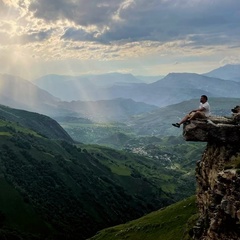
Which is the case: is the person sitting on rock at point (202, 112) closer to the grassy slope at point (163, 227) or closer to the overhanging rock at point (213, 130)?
the overhanging rock at point (213, 130)

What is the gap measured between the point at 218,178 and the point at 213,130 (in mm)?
9392

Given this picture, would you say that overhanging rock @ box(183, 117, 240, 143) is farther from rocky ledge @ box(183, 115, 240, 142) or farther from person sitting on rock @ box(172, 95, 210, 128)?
person sitting on rock @ box(172, 95, 210, 128)

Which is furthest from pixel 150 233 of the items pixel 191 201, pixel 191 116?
pixel 191 116

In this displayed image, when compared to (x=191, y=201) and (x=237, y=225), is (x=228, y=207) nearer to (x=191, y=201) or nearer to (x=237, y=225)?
(x=237, y=225)

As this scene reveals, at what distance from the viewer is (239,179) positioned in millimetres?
38938

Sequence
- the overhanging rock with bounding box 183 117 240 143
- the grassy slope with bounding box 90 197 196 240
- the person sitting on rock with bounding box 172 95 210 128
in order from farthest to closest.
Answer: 1. the grassy slope with bounding box 90 197 196 240
2. the person sitting on rock with bounding box 172 95 210 128
3. the overhanging rock with bounding box 183 117 240 143

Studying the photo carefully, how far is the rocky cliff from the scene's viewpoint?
128 feet

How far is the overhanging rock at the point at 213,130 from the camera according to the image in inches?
1921

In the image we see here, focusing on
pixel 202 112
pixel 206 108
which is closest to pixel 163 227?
pixel 202 112

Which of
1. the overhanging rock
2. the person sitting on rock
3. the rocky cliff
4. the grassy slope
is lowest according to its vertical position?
the grassy slope

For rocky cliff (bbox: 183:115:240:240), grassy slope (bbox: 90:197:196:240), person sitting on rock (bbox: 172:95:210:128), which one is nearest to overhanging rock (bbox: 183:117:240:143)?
rocky cliff (bbox: 183:115:240:240)

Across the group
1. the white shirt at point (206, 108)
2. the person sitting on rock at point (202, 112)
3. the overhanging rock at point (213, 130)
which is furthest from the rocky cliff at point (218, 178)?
the white shirt at point (206, 108)

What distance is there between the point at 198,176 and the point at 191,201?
13245cm

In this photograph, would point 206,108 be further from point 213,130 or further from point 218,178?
point 218,178
